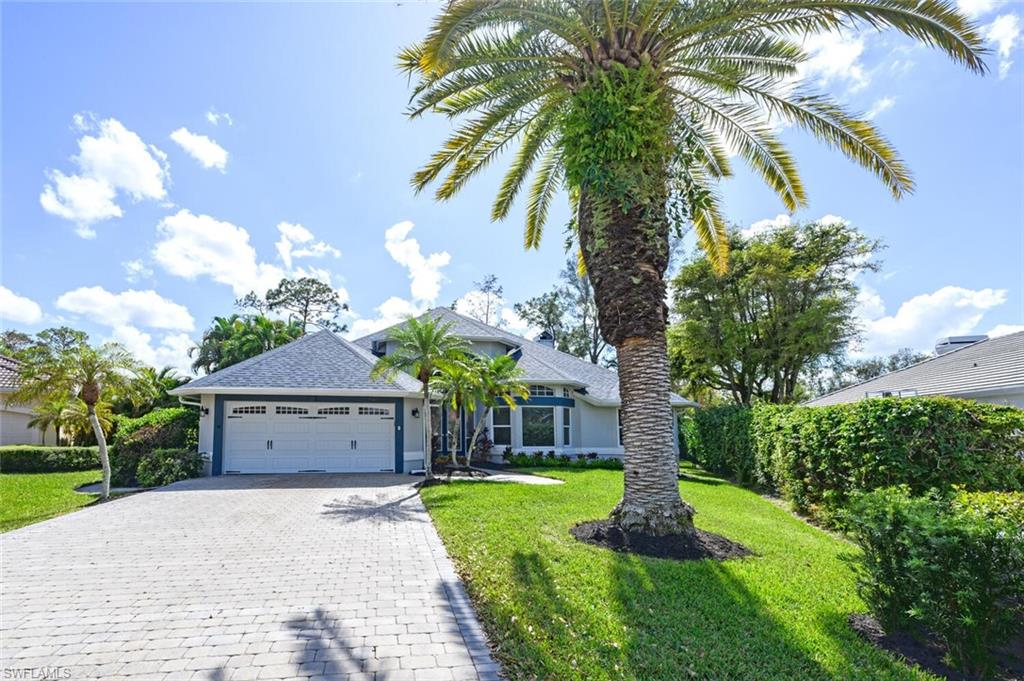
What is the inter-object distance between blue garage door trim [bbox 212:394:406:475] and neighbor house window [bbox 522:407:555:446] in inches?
218

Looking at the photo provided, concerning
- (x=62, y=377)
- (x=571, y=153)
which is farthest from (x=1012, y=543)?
(x=62, y=377)

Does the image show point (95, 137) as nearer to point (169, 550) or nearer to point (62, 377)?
point (62, 377)

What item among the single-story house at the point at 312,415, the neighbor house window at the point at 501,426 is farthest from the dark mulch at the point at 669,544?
the neighbor house window at the point at 501,426

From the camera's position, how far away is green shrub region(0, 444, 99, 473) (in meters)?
17.4

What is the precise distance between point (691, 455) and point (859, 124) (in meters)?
18.3

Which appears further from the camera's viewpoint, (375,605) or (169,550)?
(169,550)

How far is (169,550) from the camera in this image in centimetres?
696

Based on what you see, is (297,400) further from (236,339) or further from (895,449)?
(895,449)

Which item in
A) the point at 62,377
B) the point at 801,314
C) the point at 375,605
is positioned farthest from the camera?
the point at 801,314

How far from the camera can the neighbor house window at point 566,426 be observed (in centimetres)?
2061

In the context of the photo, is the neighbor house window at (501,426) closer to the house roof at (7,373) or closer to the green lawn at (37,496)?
the green lawn at (37,496)

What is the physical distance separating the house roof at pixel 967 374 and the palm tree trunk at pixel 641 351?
790 cm

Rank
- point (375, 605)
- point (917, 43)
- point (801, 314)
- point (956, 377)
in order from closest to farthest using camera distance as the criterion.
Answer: point (375, 605) → point (917, 43) → point (956, 377) → point (801, 314)

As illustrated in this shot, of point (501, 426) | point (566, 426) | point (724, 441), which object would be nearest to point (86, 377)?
point (501, 426)
